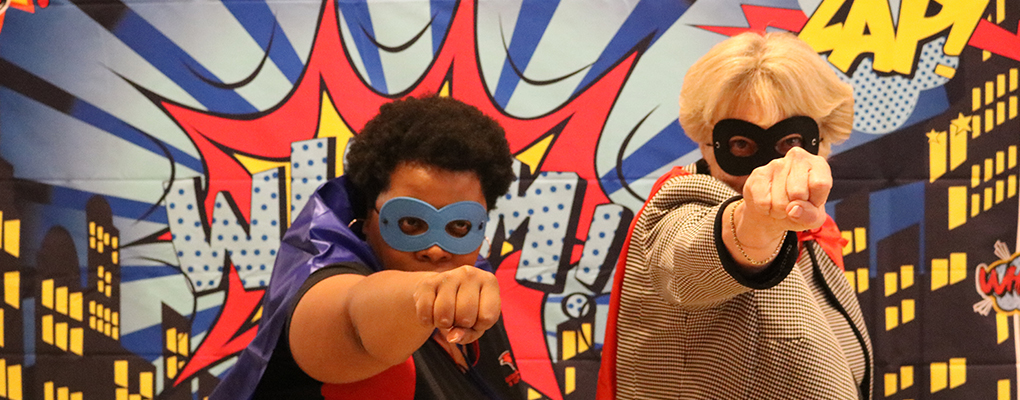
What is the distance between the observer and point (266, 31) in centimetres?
202

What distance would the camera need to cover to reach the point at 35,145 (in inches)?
79.5

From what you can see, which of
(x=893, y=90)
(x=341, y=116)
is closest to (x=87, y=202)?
(x=341, y=116)

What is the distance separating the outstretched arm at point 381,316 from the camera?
628 mm

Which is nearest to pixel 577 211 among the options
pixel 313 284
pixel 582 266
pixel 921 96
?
pixel 582 266

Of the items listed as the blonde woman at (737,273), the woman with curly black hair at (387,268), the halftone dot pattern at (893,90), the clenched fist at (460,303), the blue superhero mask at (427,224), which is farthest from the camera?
the halftone dot pattern at (893,90)

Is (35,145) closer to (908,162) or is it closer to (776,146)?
(776,146)

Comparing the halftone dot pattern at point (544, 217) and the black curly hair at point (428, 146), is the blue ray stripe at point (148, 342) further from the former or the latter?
the black curly hair at point (428, 146)

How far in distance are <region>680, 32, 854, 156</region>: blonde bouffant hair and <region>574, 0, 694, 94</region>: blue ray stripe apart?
2.59 ft

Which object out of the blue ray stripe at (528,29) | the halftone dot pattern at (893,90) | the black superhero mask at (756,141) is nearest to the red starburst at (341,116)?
the blue ray stripe at (528,29)

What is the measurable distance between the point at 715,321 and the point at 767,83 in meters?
0.39

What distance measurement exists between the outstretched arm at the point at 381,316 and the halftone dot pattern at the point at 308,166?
119 cm

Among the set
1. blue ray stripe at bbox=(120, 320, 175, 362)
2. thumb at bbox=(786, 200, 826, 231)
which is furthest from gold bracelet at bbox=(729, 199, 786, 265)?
blue ray stripe at bbox=(120, 320, 175, 362)

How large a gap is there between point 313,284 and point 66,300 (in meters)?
1.53

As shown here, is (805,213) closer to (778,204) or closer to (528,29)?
(778,204)
